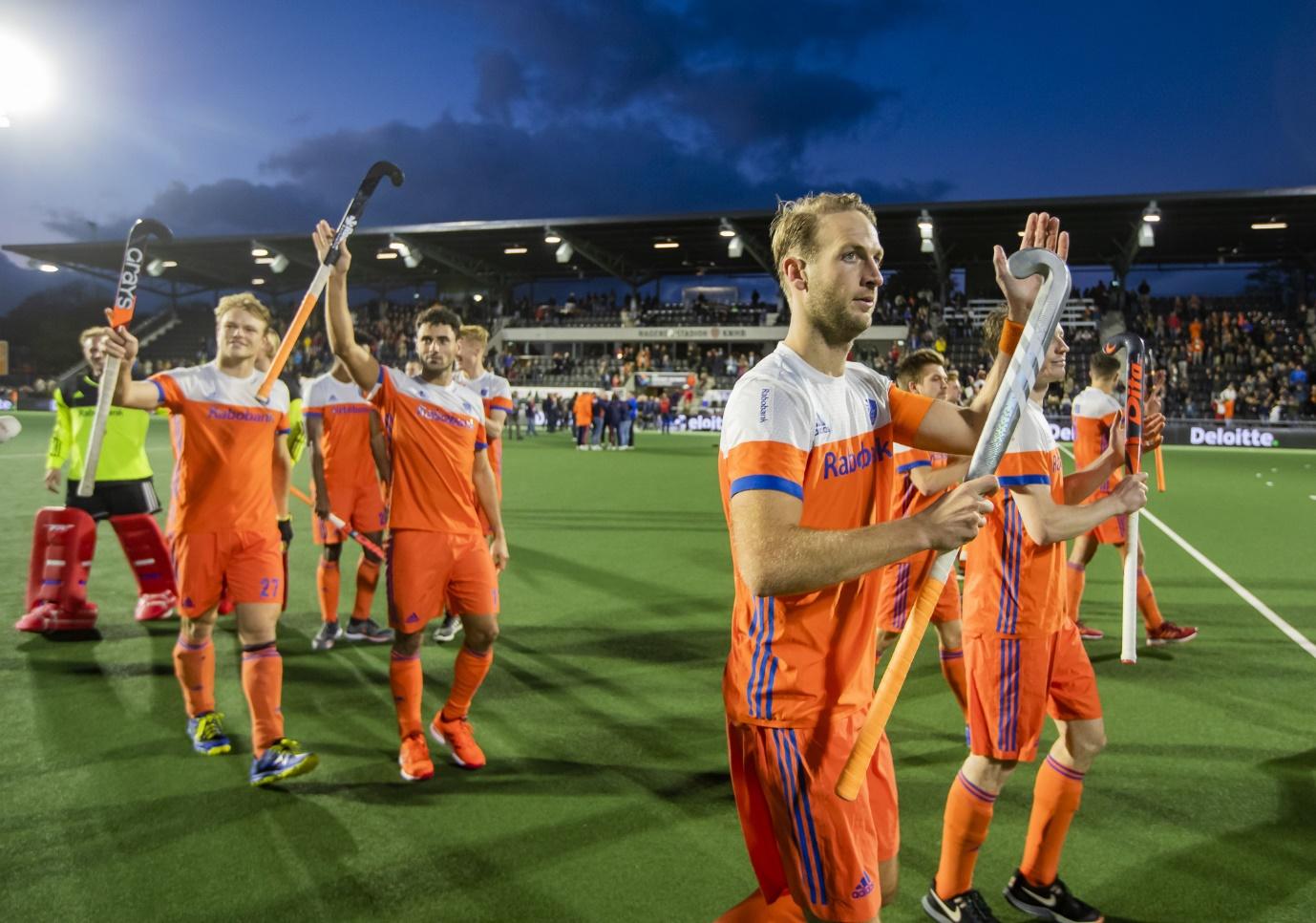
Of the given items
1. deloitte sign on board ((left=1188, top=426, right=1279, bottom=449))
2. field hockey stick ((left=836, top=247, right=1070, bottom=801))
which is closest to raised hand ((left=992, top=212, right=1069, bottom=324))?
field hockey stick ((left=836, top=247, right=1070, bottom=801))

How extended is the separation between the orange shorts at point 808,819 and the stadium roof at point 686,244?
32.2 meters

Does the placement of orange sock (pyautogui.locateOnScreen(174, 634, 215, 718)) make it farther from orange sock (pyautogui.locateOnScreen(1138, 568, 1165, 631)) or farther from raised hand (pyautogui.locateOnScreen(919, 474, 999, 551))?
orange sock (pyautogui.locateOnScreen(1138, 568, 1165, 631))

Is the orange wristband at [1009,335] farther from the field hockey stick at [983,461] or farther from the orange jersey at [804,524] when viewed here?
the orange jersey at [804,524]

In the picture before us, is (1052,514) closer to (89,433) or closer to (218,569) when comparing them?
(218,569)

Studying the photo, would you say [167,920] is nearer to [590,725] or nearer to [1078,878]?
[590,725]

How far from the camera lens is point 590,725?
5109 mm

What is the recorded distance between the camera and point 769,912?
2.21 metres

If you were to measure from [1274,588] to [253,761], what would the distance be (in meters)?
9.13

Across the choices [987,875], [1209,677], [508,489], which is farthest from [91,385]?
[508,489]

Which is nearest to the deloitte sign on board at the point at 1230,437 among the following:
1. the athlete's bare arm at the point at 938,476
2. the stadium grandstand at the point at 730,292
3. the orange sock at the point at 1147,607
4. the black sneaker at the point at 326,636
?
the stadium grandstand at the point at 730,292

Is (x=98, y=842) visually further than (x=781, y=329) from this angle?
No

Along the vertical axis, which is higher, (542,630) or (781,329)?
(781,329)

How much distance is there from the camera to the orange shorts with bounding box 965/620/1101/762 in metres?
3.16

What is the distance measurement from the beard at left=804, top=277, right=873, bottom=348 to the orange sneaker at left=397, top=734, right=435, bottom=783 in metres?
3.22
